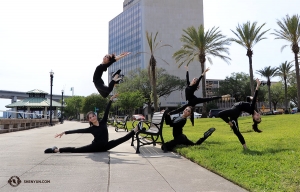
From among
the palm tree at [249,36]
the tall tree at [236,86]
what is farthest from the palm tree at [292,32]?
the tall tree at [236,86]

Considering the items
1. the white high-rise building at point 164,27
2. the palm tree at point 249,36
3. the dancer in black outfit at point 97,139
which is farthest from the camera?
the white high-rise building at point 164,27

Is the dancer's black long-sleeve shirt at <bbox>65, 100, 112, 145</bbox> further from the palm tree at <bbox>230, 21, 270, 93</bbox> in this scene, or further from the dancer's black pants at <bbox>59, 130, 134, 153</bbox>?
the palm tree at <bbox>230, 21, 270, 93</bbox>

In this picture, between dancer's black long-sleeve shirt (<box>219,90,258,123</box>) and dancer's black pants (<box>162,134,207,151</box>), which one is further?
dancer's black pants (<box>162,134,207,151</box>)

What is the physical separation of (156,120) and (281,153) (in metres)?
3.79

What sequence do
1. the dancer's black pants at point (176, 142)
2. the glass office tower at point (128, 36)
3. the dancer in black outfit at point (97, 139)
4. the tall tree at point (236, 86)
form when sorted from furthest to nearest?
the glass office tower at point (128, 36), the tall tree at point (236, 86), the dancer's black pants at point (176, 142), the dancer in black outfit at point (97, 139)

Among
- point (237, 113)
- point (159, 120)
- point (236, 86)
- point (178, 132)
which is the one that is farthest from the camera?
point (236, 86)

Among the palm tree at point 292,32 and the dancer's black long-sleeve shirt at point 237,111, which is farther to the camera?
the palm tree at point 292,32

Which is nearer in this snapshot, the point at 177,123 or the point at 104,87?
the point at 104,87

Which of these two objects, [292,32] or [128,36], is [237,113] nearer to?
[292,32]

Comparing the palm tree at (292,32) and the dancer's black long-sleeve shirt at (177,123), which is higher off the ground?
the palm tree at (292,32)

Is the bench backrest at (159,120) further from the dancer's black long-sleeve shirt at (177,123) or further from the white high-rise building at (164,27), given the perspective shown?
the white high-rise building at (164,27)

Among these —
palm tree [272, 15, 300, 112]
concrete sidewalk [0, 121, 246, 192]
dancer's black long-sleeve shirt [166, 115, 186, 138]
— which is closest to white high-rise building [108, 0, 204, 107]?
palm tree [272, 15, 300, 112]

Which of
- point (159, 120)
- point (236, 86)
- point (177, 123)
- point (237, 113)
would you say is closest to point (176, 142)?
point (177, 123)

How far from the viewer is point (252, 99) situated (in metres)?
8.45
